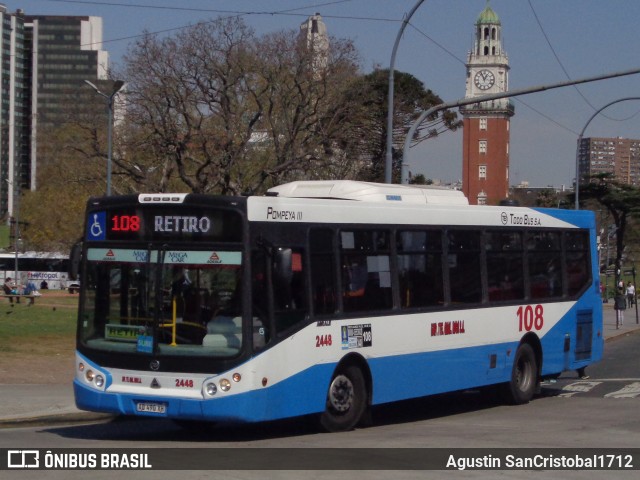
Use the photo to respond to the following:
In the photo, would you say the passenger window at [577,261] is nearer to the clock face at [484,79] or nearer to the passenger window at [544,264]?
the passenger window at [544,264]

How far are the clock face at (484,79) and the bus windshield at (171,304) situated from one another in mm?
147792

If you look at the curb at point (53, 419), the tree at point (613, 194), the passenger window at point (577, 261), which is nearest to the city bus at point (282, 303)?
the curb at point (53, 419)

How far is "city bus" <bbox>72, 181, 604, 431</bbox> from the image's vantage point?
12008mm

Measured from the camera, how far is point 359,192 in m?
14.6

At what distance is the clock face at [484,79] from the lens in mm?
156375

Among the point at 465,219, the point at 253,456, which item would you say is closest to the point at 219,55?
the point at 465,219

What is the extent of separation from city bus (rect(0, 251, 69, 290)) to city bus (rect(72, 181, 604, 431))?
2896 inches

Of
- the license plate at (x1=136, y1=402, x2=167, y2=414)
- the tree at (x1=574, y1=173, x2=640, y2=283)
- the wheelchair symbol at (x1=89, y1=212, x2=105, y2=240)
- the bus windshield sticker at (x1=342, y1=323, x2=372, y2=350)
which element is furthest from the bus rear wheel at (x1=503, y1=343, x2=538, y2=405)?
the tree at (x1=574, y1=173, x2=640, y2=283)

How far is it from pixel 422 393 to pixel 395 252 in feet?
6.38

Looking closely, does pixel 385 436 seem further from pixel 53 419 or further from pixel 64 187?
pixel 64 187

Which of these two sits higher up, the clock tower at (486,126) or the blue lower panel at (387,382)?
the clock tower at (486,126)

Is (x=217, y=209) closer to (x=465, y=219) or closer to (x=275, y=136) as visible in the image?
(x=465, y=219)

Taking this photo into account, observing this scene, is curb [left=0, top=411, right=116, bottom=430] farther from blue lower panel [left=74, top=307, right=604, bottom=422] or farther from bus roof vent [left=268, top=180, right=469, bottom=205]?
bus roof vent [left=268, top=180, right=469, bottom=205]

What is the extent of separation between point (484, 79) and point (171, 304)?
14861 centimetres
